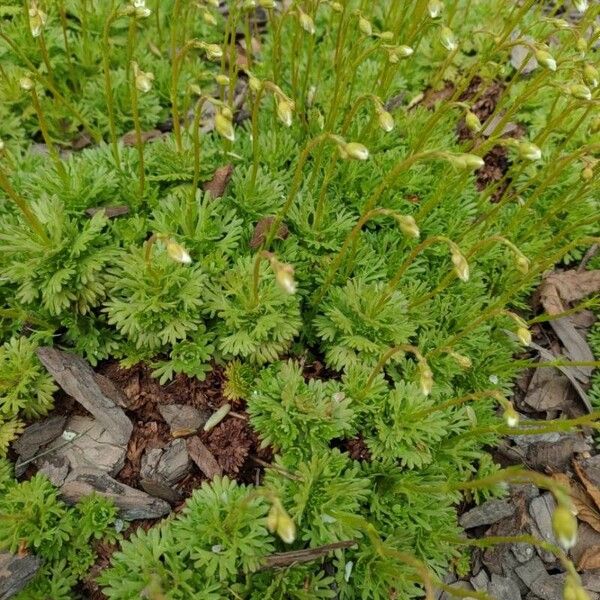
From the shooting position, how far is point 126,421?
307 centimetres

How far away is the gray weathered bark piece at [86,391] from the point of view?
3.01m

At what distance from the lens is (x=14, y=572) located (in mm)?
2559

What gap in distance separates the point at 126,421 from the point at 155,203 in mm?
1328

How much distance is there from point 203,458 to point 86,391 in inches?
29.6

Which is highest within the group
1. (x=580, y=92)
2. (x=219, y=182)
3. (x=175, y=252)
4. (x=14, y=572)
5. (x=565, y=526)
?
(x=580, y=92)

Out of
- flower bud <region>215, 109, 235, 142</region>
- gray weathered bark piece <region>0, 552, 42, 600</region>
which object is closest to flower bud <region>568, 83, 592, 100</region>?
flower bud <region>215, 109, 235, 142</region>

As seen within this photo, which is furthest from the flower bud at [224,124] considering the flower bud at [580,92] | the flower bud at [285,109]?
the flower bud at [580,92]

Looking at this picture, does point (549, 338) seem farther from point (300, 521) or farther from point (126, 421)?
point (126, 421)

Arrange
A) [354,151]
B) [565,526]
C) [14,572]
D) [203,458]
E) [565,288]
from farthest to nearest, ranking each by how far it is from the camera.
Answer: [565,288] → [203,458] → [14,572] → [354,151] → [565,526]

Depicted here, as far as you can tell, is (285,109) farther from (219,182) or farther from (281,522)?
(281,522)

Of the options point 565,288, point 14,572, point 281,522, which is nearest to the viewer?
point 281,522

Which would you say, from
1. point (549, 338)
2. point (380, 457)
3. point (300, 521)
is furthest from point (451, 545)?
point (549, 338)

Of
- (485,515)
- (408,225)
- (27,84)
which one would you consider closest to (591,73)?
(408,225)

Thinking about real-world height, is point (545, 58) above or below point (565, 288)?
above
